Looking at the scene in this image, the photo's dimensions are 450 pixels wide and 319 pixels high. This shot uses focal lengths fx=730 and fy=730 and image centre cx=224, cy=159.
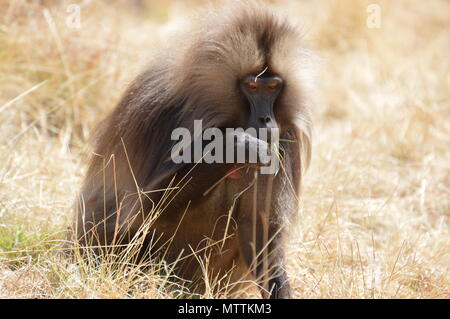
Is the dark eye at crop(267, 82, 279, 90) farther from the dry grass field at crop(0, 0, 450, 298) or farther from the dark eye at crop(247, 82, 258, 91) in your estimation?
the dry grass field at crop(0, 0, 450, 298)

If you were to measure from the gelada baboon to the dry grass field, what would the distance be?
24 centimetres

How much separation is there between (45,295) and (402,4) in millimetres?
7830

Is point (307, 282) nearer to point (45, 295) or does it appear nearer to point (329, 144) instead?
point (45, 295)

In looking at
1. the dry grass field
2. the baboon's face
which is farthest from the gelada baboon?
the dry grass field

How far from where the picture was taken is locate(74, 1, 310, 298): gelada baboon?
11.6ft

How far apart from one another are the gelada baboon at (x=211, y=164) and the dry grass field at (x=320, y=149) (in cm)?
24

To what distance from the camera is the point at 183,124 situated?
3.59 m

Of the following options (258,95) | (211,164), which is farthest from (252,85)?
(211,164)

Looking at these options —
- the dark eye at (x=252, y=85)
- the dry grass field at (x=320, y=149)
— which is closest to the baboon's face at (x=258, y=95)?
the dark eye at (x=252, y=85)

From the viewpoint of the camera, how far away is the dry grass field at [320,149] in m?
3.77

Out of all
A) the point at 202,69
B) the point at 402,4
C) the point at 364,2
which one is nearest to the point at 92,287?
the point at 202,69

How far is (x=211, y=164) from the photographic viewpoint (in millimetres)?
3492

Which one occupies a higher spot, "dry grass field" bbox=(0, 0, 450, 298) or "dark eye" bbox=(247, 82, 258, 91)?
"dark eye" bbox=(247, 82, 258, 91)

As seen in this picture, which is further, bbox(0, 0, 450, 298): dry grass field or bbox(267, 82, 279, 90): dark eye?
bbox(0, 0, 450, 298): dry grass field
